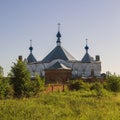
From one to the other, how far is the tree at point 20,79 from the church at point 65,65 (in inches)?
1159

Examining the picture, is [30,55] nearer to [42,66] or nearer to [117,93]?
[42,66]

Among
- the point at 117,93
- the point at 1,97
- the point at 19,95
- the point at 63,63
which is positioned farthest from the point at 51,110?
the point at 63,63

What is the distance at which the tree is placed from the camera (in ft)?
84.6

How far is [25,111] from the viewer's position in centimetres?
1586

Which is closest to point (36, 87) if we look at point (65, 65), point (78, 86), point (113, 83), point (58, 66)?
point (113, 83)

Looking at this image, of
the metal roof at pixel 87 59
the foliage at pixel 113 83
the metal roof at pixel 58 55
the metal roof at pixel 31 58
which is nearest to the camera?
the foliage at pixel 113 83

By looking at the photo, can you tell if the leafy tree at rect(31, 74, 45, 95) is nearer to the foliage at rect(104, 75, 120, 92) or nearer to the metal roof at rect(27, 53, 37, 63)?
the foliage at rect(104, 75, 120, 92)

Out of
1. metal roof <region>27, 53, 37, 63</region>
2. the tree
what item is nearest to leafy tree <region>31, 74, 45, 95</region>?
the tree

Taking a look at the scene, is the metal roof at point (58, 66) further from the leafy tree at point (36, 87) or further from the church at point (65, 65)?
the leafy tree at point (36, 87)

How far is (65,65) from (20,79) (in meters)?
34.2

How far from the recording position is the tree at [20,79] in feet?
84.6

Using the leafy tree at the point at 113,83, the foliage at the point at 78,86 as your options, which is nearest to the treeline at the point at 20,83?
the leafy tree at the point at 113,83

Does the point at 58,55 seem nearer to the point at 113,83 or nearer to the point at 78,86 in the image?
the point at 78,86

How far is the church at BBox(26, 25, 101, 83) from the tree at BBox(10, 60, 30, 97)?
2945 centimetres
